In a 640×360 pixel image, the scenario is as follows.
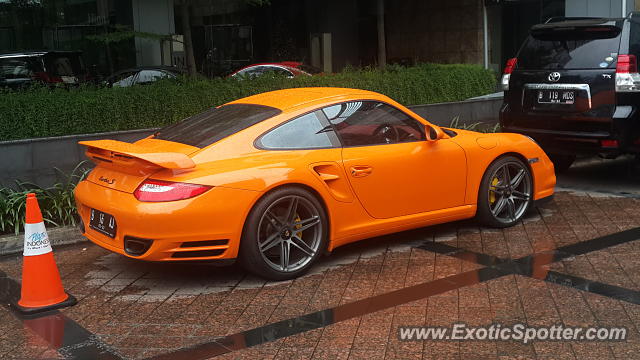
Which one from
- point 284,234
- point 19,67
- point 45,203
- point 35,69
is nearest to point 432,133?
point 284,234

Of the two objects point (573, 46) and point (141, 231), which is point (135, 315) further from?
point (573, 46)

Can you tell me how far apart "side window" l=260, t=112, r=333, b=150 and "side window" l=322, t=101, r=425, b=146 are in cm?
15

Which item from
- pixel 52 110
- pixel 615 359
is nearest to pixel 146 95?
pixel 52 110

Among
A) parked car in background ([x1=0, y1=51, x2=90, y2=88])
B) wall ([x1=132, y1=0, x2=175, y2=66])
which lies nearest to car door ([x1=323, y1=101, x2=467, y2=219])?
parked car in background ([x1=0, y1=51, x2=90, y2=88])

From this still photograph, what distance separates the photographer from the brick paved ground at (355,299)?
443 centimetres

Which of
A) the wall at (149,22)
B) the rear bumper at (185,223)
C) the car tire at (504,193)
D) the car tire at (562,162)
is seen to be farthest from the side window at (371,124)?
the wall at (149,22)

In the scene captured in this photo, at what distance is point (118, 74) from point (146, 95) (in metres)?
7.35

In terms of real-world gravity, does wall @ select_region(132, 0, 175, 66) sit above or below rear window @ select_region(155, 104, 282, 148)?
above

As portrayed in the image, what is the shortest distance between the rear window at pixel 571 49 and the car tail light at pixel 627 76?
0.33 ft

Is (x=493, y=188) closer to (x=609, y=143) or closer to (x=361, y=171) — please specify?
(x=361, y=171)

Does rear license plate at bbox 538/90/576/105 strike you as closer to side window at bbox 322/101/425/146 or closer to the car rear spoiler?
side window at bbox 322/101/425/146

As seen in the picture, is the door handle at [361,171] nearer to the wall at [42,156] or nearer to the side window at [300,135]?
the side window at [300,135]

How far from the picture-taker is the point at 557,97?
8875 mm

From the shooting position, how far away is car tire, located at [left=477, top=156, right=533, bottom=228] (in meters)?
7.06
